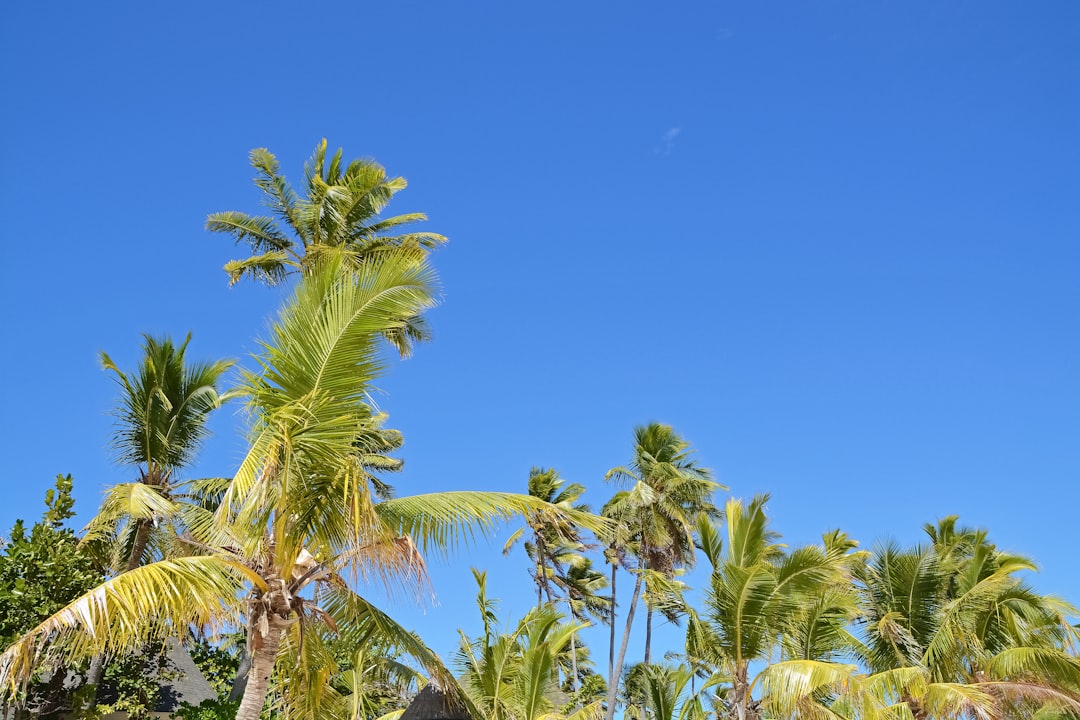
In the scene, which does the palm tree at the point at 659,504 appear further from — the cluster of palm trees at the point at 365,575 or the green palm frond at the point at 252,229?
the green palm frond at the point at 252,229

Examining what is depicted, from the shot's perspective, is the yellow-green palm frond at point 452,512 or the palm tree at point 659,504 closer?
the yellow-green palm frond at point 452,512

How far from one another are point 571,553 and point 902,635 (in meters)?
19.9

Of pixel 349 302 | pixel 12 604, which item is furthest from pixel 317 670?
pixel 12 604

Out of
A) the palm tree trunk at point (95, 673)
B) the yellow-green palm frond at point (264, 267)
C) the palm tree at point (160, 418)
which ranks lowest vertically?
the palm tree trunk at point (95, 673)

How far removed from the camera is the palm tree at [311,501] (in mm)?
7652

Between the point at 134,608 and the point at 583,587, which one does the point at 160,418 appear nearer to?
the point at 134,608

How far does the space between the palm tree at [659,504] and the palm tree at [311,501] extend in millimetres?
21235

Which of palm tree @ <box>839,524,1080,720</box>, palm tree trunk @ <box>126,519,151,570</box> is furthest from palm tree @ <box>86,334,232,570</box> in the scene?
palm tree @ <box>839,524,1080,720</box>

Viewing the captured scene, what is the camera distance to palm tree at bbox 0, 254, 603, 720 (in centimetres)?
765

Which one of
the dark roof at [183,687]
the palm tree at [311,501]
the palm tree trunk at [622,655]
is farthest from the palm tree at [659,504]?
the palm tree at [311,501]

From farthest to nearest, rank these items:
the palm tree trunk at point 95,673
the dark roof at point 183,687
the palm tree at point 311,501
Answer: the dark roof at point 183,687 < the palm tree trunk at point 95,673 < the palm tree at point 311,501

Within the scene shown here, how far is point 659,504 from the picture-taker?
30.0 metres

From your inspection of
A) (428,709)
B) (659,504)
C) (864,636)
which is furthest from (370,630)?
(659,504)

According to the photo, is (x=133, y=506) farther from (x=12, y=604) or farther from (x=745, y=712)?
(x=745, y=712)
